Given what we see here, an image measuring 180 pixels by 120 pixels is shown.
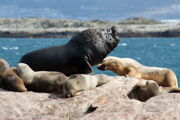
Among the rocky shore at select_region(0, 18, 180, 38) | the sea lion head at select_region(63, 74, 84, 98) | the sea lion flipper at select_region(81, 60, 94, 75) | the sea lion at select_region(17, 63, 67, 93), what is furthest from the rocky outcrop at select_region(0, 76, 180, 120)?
the rocky shore at select_region(0, 18, 180, 38)

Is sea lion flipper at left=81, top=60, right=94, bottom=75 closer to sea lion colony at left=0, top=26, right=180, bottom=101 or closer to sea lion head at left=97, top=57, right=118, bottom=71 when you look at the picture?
sea lion colony at left=0, top=26, right=180, bottom=101

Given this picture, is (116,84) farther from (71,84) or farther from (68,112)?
(68,112)

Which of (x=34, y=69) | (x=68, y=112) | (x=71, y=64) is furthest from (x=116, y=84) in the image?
(x=34, y=69)

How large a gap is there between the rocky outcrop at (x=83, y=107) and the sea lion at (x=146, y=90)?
1.76ft

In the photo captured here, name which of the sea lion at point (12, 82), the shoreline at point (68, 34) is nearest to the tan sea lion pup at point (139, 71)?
the sea lion at point (12, 82)

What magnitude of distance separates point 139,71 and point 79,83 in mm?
A: 2817

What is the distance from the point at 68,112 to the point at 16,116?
95cm

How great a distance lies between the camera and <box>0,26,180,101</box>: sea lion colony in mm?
5883

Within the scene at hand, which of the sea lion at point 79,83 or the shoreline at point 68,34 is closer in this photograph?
the sea lion at point 79,83

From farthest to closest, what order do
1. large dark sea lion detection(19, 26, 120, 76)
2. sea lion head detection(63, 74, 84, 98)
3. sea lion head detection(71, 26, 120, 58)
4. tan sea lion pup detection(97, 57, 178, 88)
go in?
tan sea lion pup detection(97, 57, 178, 88)
sea lion head detection(71, 26, 120, 58)
large dark sea lion detection(19, 26, 120, 76)
sea lion head detection(63, 74, 84, 98)

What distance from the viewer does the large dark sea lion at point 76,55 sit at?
6.79 m

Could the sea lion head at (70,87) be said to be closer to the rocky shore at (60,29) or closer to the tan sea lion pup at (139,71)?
the tan sea lion pup at (139,71)

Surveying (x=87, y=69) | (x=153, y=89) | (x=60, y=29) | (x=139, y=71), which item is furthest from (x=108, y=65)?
(x=60, y=29)

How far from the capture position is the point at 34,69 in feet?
23.1
